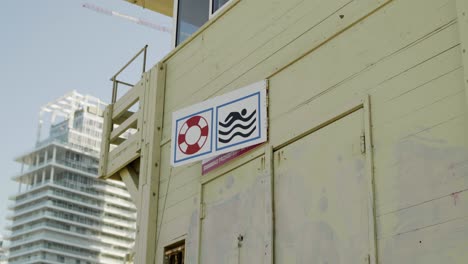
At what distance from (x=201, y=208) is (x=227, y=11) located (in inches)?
87.2

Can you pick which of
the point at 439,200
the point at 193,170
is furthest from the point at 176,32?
the point at 439,200

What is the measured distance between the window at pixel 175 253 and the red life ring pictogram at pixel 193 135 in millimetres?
994

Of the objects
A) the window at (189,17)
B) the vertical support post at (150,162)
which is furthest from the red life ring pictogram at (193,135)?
the window at (189,17)

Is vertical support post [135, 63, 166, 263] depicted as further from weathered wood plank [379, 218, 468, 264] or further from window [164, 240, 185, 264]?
weathered wood plank [379, 218, 468, 264]

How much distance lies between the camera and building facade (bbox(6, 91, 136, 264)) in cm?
13138

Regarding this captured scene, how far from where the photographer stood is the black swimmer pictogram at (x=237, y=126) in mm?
7986

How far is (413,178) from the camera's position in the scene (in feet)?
19.5

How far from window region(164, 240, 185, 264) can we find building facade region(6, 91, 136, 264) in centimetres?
12331

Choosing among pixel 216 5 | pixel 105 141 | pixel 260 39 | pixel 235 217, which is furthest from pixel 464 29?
pixel 105 141

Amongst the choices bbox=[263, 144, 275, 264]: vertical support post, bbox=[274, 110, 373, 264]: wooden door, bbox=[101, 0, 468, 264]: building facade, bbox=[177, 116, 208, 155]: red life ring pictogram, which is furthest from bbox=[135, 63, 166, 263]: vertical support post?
bbox=[274, 110, 373, 264]: wooden door

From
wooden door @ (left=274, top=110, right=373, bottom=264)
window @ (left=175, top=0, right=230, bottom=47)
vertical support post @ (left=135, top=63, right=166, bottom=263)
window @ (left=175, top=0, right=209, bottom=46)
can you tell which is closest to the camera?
wooden door @ (left=274, top=110, right=373, bottom=264)

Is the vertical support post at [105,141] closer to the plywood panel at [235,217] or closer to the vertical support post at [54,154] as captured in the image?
the plywood panel at [235,217]

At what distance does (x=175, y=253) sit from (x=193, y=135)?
130 centimetres

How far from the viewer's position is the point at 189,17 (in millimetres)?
10359
